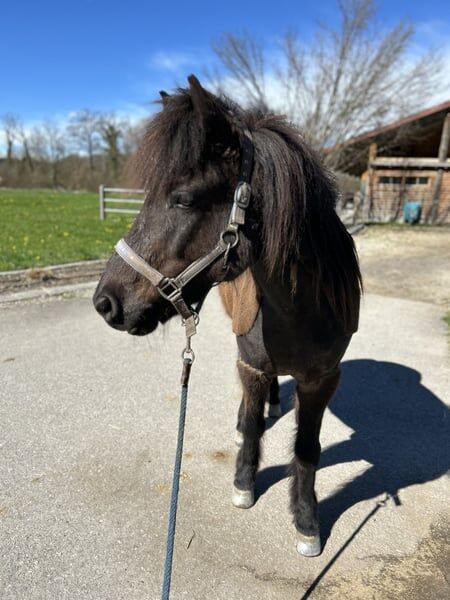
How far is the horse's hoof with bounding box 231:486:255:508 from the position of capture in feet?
8.13

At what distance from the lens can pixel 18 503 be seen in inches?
94.5

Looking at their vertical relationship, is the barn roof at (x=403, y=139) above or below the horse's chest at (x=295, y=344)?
above

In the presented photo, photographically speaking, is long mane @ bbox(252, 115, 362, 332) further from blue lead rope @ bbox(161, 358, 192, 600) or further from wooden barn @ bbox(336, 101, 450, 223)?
wooden barn @ bbox(336, 101, 450, 223)

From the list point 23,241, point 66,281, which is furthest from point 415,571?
point 23,241

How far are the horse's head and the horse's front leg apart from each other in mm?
944

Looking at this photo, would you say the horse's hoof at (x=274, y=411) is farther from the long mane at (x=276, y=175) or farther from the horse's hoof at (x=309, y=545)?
the long mane at (x=276, y=175)

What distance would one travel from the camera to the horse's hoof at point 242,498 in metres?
2.48

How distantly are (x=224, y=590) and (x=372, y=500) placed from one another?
44.7 inches

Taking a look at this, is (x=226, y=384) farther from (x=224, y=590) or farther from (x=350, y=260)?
(x=350, y=260)

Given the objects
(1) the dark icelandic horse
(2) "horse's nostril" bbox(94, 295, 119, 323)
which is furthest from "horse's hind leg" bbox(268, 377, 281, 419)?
(2) "horse's nostril" bbox(94, 295, 119, 323)

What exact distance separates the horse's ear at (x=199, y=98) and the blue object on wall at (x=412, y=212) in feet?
60.6

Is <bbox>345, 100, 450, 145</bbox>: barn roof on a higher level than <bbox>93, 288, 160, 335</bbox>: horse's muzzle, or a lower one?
higher

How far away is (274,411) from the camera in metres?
3.51

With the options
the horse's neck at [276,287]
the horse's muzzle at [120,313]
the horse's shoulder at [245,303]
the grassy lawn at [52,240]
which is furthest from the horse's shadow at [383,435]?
the grassy lawn at [52,240]
